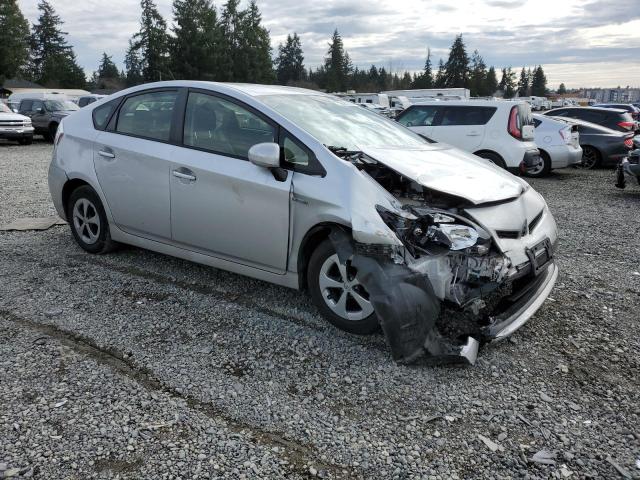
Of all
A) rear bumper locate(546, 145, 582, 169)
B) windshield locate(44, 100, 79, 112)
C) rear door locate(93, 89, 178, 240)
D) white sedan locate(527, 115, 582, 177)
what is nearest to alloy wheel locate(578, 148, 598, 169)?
white sedan locate(527, 115, 582, 177)

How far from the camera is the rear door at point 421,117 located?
440 inches

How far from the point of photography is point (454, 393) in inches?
125

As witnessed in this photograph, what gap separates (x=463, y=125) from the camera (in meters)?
10.8

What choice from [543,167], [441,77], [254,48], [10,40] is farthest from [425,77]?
[543,167]

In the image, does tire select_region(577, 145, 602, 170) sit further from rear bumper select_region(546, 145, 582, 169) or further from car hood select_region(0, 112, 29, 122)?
car hood select_region(0, 112, 29, 122)

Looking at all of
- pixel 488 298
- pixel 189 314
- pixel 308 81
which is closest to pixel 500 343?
pixel 488 298

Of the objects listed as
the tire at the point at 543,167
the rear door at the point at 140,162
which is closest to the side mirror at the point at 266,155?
the rear door at the point at 140,162

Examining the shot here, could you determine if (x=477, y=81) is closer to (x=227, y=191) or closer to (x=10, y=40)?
(x=10, y=40)

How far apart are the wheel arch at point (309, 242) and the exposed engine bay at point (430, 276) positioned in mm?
237

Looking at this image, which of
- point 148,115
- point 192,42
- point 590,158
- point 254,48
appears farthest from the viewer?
point 254,48

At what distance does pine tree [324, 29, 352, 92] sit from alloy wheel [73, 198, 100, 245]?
99.8 meters

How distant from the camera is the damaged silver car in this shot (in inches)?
135

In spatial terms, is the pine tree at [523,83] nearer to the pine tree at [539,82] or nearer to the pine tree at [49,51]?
the pine tree at [539,82]

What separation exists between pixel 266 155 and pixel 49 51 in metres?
96.4
